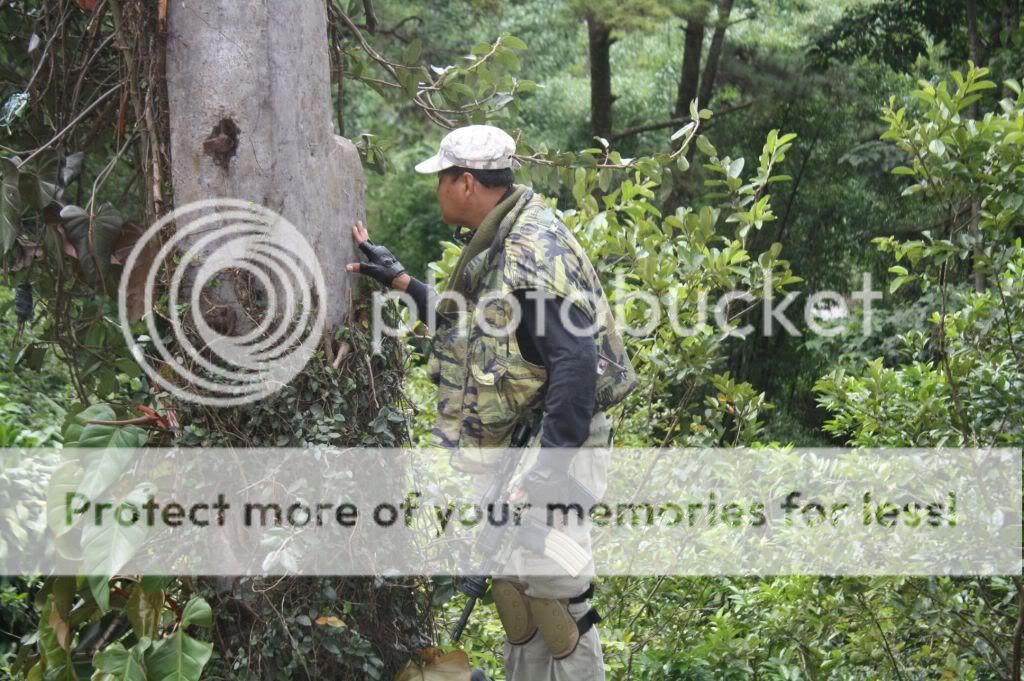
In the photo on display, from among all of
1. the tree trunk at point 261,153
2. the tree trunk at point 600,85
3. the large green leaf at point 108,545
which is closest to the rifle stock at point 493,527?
the tree trunk at point 261,153

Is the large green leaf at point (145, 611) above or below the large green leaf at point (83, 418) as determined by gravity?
below

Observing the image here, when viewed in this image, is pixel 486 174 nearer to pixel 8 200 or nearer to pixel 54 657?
pixel 8 200

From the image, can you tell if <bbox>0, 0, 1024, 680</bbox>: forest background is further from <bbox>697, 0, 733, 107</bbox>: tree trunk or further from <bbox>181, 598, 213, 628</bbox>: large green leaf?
<bbox>697, 0, 733, 107</bbox>: tree trunk

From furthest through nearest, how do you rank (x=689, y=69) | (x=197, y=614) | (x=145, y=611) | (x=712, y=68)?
(x=689, y=69) → (x=712, y=68) → (x=145, y=611) → (x=197, y=614)

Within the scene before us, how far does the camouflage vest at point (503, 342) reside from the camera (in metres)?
3.34

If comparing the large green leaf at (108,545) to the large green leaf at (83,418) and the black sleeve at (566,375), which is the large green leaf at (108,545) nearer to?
the large green leaf at (83,418)

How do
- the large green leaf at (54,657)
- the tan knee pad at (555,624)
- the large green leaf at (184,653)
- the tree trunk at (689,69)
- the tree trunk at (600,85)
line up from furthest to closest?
the tree trunk at (689,69)
the tree trunk at (600,85)
the tan knee pad at (555,624)
the large green leaf at (54,657)
the large green leaf at (184,653)

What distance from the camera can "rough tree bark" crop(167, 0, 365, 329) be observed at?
3.16 m

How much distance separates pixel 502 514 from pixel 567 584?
0.29 m

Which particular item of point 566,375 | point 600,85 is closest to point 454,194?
point 566,375

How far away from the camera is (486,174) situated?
3.46 meters

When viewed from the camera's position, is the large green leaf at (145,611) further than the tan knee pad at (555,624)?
No

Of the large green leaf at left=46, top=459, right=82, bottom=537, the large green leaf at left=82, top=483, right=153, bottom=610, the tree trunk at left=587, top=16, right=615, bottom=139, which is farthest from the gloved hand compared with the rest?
the tree trunk at left=587, top=16, right=615, bottom=139

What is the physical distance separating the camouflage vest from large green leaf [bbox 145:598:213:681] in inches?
35.5
